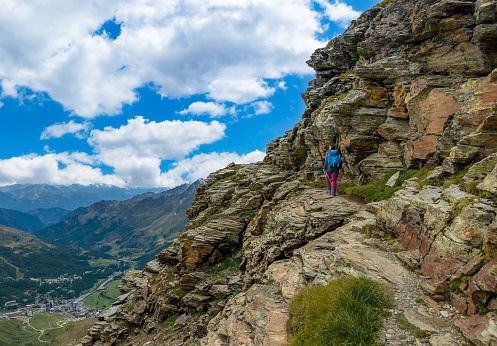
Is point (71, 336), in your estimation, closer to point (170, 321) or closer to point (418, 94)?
point (170, 321)

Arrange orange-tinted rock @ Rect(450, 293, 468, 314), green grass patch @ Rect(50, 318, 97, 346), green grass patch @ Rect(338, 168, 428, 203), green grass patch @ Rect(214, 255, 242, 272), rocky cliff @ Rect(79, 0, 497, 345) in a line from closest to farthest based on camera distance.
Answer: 1. orange-tinted rock @ Rect(450, 293, 468, 314)
2. rocky cliff @ Rect(79, 0, 497, 345)
3. green grass patch @ Rect(338, 168, 428, 203)
4. green grass patch @ Rect(214, 255, 242, 272)
5. green grass patch @ Rect(50, 318, 97, 346)

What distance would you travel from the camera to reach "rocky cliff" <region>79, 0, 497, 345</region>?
11.0 m

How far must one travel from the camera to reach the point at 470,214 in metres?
11.4

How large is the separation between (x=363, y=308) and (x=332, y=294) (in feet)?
4.70

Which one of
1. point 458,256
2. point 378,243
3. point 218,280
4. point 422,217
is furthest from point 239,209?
point 458,256

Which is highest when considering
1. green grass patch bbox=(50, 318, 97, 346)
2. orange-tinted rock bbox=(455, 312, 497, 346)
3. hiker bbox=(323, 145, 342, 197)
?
hiker bbox=(323, 145, 342, 197)

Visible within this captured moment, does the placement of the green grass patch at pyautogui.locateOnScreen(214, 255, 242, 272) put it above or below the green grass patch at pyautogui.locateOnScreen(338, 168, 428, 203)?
below

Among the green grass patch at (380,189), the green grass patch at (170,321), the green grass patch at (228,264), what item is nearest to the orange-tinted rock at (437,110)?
the green grass patch at (380,189)

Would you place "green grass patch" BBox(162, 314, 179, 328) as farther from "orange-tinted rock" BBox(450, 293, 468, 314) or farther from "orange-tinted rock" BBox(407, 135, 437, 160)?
"orange-tinted rock" BBox(407, 135, 437, 160)

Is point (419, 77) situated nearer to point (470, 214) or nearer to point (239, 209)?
point (470, 214)

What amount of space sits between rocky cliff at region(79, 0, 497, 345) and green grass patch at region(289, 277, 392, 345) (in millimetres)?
752

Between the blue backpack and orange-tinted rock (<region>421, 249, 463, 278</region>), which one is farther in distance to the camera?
the blue backpack

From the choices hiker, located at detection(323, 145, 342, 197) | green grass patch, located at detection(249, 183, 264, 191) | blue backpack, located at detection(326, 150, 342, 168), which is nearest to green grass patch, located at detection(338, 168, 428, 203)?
hiker, located at detection(323, 145, 342, 197)

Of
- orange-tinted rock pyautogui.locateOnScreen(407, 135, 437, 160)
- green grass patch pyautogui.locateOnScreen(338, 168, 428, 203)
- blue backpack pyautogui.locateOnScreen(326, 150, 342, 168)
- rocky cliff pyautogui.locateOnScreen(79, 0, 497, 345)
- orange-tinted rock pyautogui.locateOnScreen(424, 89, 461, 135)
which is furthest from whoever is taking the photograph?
blue backpack pyautogui.locateOnScreen(326, 150, 342, 168)
